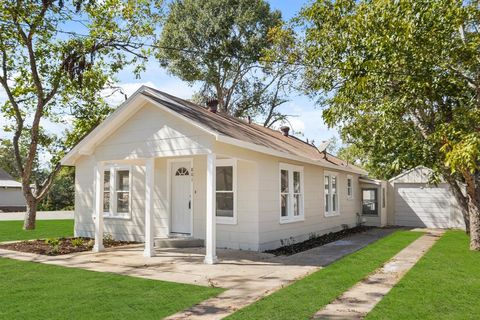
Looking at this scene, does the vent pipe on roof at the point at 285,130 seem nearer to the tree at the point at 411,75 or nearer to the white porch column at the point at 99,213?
the tree at the point at 411,75

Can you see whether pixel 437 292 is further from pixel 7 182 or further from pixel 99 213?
pixel 7 182

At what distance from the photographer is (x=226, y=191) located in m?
11.3

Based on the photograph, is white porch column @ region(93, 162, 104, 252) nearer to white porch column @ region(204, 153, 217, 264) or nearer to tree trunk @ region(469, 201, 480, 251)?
white porch column @ region(204, 153, 217, 264)

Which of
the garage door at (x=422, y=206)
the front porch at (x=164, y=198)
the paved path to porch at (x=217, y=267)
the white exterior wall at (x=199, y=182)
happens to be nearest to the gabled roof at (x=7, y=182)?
the white exterior wall at (x=199, y=182)

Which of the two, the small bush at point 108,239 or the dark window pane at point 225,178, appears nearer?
the dark window pane at point 225,178

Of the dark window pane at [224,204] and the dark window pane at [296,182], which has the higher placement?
the dark window pane at [296,182]

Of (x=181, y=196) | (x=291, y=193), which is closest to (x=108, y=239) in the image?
(x=181, y=196)

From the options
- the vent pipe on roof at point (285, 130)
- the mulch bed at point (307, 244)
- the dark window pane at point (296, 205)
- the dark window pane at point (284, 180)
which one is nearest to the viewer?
the mulch bed at point (307, 244)

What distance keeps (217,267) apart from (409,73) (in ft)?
21.2

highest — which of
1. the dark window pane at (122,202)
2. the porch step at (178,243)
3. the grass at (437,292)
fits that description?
the dark window pane at (122,202)

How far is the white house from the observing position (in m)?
9.65

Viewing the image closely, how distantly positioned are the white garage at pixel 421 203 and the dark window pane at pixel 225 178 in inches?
457

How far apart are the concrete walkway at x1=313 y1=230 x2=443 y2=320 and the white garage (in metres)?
9.78

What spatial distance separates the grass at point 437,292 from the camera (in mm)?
5414
